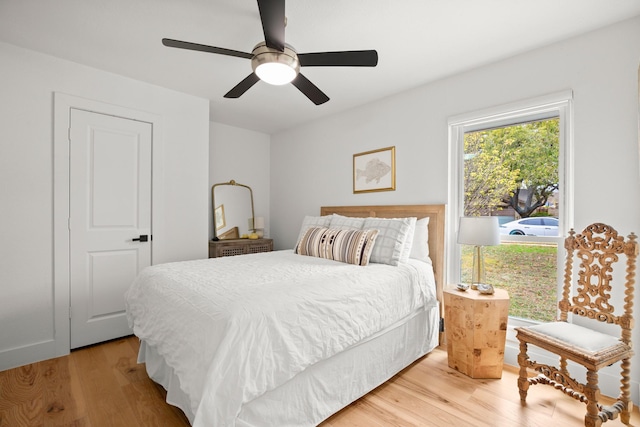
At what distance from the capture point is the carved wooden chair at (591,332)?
5.44 feet

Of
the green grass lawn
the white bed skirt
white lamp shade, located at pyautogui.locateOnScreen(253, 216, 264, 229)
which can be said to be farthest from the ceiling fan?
white lamp shade, located at pyautogui.locateOnScreen(253, 216, 264, 229)

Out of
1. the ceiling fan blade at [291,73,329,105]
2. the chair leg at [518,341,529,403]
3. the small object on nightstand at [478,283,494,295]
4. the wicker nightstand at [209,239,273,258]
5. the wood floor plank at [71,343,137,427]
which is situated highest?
the ceiling fan blade at [291,73,329,105]

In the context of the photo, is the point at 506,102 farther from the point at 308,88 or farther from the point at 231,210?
the point at 231,210

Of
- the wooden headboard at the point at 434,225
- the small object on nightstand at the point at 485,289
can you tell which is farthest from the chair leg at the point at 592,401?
the wooden headboard at the point at 434,225

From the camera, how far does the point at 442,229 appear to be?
9.41 ft

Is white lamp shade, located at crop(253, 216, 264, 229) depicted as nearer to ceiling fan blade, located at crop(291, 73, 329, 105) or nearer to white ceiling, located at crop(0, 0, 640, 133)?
white ceiling, located at crop(0, 0, 640, 133)

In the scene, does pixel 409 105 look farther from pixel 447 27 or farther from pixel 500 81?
pixel 447 27

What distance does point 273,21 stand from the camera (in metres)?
1.57

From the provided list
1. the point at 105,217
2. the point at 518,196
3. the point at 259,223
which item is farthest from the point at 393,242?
the point at 105,217

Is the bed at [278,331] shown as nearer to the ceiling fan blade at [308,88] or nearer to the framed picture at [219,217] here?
the ceiling fan blade at [308,88]

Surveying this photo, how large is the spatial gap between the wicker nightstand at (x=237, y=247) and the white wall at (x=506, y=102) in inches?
25.9

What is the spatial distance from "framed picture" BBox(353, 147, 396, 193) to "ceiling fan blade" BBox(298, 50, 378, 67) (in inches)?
61.2

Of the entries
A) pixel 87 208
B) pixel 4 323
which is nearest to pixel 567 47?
pixel 87 208

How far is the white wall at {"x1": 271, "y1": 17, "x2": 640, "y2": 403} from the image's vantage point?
202cm
